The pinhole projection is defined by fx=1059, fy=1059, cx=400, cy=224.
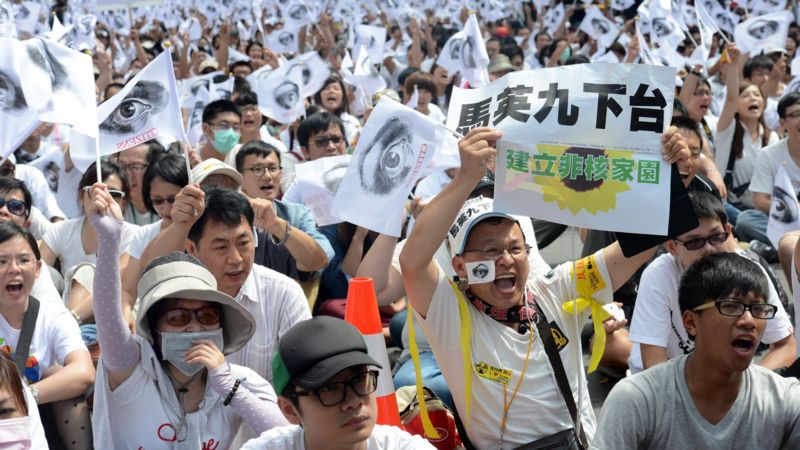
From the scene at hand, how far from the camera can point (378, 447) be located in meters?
2.96

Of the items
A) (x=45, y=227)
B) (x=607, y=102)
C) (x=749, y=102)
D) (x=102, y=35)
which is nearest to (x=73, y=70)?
(x=45, y=227)

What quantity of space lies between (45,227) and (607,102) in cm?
415

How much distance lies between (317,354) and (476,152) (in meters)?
1.17

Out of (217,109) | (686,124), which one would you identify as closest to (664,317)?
(686,124)

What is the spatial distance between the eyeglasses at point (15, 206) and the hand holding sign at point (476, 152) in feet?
10.3

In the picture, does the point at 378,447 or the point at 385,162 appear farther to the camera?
the point at 385,162

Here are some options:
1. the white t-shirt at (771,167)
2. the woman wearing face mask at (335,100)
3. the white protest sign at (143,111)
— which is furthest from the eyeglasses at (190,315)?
the woman wearing face mask at (335,100)

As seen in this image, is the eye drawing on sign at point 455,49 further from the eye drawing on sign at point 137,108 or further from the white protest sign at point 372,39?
the eye drawing on sign at point 137,108

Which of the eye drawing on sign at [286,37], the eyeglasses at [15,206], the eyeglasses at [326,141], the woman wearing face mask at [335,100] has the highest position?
the eyeglasses at [326,141]

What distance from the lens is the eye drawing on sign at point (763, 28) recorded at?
1123 centimetres

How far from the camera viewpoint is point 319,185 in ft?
20.3

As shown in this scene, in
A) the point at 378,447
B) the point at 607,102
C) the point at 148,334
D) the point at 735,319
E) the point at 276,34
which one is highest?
the point at 607,102

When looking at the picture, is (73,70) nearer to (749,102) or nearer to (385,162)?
(385,162)

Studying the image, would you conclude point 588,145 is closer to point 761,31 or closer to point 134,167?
point 134,167
